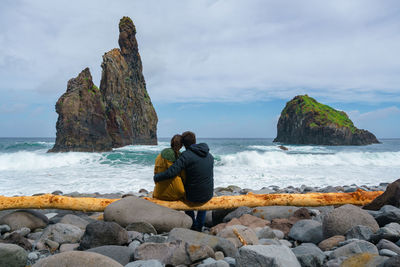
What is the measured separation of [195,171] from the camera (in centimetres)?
461

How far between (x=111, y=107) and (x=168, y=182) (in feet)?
150

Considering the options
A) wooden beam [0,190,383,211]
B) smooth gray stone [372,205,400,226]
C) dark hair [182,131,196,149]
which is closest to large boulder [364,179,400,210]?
wooden beam [0,190,383,211]

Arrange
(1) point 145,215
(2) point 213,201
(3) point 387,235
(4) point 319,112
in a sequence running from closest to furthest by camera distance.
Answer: (3) point 387,235 < (1) point 145,215 < (2) point 213,201 < (4) point 319,112

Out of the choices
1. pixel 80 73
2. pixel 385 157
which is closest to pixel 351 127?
pixel 385 157

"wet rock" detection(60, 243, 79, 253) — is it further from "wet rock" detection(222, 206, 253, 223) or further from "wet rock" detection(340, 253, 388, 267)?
"wet rock" detection(340, 253, 388, 267)

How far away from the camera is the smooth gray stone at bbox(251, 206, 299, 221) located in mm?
5094

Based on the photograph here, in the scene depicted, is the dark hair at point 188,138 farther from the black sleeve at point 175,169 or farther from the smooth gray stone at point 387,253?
the smooth gray stone at point 387,253

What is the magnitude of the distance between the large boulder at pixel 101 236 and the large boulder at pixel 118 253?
328 millimetres

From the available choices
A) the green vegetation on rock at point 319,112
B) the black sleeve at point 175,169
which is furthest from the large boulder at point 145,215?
the green vegetation on rock at point 319,112

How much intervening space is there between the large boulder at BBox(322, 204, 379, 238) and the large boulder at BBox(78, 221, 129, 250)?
106 inches

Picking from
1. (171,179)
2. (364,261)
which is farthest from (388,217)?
(171,179)

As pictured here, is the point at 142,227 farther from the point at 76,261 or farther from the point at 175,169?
the point at 76,261

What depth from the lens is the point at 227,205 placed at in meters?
5.16

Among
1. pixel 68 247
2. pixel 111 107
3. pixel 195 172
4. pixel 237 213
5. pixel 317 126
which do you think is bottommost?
pixel 68 247
